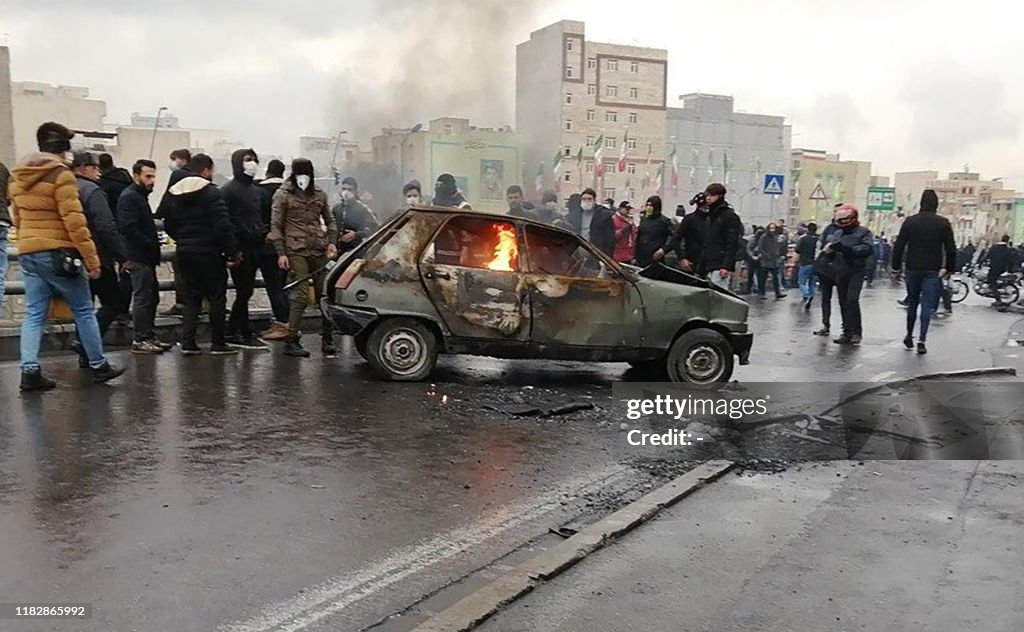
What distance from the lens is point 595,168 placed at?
54.0 m

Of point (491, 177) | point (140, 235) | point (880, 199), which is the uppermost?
point (491, 177)

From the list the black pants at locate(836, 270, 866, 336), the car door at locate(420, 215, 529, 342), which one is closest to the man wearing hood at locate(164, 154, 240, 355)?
the car door at locate(420, 215, 529, 342)

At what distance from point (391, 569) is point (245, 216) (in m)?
5.68

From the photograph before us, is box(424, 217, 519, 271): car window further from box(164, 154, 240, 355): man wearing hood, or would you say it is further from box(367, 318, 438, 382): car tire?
box(164, 154, 240, 355): man wearing hood

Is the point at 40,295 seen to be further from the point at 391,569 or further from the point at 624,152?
the point at 624,152

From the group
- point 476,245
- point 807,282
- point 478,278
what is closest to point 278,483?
point 478,278

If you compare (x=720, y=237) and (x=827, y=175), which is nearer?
(x=720, y=237)

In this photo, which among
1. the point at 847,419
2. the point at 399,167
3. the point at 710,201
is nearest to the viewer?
the point at 847,419

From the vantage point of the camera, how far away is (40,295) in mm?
6344

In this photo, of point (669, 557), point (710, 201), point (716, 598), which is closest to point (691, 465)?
point (669, 557)

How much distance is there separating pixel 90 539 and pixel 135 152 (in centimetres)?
4406

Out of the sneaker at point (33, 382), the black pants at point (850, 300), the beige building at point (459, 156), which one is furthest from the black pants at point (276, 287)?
the beige building at point (459, 156)

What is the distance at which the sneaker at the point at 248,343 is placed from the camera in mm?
8645

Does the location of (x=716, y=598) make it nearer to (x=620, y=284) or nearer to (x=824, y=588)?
(x=824, y=588)
